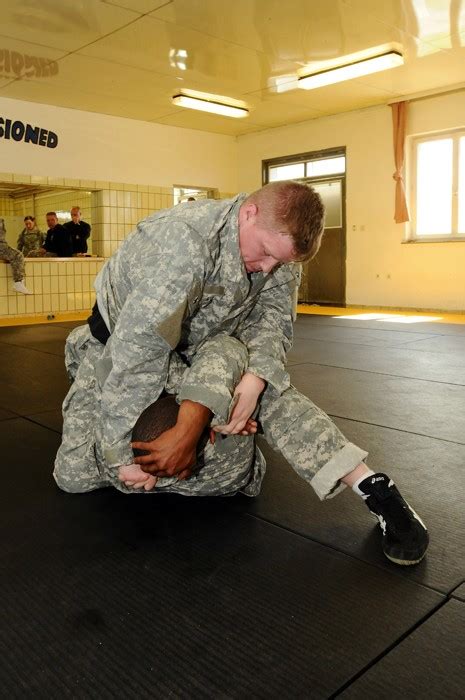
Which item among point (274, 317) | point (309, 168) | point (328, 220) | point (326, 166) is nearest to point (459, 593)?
point (274, 317)

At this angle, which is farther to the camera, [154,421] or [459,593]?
[154,421]

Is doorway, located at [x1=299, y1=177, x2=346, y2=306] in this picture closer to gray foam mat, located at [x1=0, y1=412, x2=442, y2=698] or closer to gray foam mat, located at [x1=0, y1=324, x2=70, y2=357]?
gray foam mat, located at [x1=0, y1=324, x2=70, y2=357]

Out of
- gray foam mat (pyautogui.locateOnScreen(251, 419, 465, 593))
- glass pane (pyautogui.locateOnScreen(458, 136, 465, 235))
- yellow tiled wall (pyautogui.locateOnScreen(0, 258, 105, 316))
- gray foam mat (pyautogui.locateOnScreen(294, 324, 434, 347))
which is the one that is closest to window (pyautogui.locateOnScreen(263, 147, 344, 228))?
glass pane (pyautogui.locateOnScreen(458, 136, 465, 235))

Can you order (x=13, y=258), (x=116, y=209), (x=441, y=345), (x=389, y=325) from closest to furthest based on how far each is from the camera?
(x=441, y=345)
(x=389, y=325)
(x=13, y=258)
(x=116, y=209)

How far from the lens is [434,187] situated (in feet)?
26.2

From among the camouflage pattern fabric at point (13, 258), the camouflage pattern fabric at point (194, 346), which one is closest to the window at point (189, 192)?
the camouflage pattern fabric at point (13, 258)

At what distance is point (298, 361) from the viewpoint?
444 cm

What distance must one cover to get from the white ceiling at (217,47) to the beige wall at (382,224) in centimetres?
38

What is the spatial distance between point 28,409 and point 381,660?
7.85ft

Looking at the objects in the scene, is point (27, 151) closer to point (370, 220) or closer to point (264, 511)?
point (370, 220)

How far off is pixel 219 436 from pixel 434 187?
7.27 meters

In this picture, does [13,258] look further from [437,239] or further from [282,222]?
[282,222]

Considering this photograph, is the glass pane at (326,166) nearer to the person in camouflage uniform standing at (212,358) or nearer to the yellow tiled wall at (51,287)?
the yellow tiled wall at (51,287)

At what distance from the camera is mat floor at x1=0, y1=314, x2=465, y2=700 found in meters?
1.12
